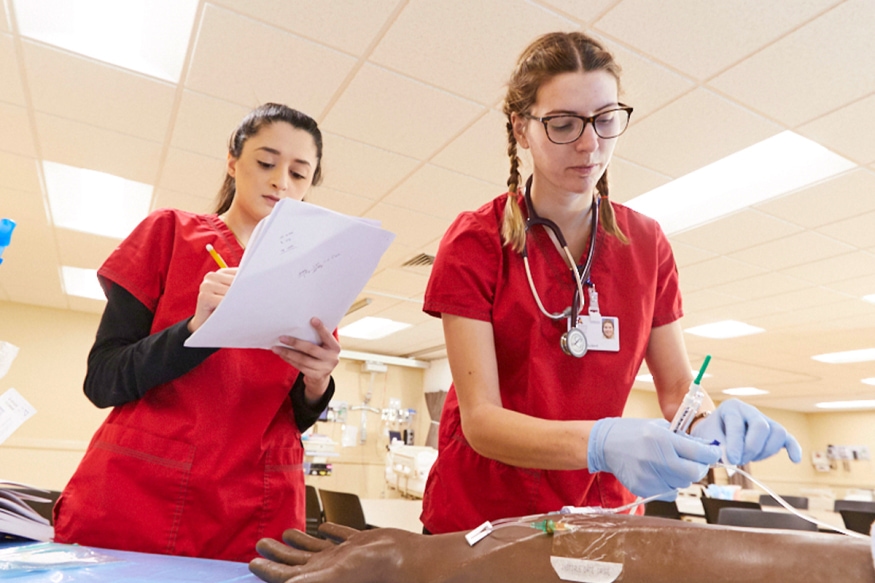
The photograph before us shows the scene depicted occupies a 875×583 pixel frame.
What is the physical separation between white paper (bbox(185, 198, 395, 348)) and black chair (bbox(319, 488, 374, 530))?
2.14 metres

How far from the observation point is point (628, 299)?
1.10 metres

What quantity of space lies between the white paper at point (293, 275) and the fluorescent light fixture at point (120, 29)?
78.5 inches

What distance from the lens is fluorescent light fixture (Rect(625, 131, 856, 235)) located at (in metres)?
3.20

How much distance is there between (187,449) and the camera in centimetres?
95

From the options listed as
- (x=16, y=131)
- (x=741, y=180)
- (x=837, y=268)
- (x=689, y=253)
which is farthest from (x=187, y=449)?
(x=837, y=268)

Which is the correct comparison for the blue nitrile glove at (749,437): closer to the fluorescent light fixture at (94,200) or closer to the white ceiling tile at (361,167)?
the white ceiling tile at (361,167)

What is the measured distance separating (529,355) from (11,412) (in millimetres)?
937

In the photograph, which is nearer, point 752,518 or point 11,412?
Answer: point 11,412

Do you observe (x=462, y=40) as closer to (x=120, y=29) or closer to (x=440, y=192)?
(x=440, y=192)

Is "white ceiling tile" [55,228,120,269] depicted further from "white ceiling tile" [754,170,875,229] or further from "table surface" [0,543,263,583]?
"white ceiling tile" [754,170,875,229]

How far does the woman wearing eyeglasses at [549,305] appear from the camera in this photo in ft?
3.26

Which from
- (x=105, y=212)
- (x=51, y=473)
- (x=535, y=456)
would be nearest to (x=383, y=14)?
(x=535, y=456)

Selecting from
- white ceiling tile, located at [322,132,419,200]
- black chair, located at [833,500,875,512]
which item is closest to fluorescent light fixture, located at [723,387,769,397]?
black chair, located at [833,500,875,512]

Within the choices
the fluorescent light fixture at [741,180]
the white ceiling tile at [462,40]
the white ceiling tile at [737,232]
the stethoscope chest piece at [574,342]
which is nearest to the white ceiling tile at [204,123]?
the white ceiling tile at [462,40]
